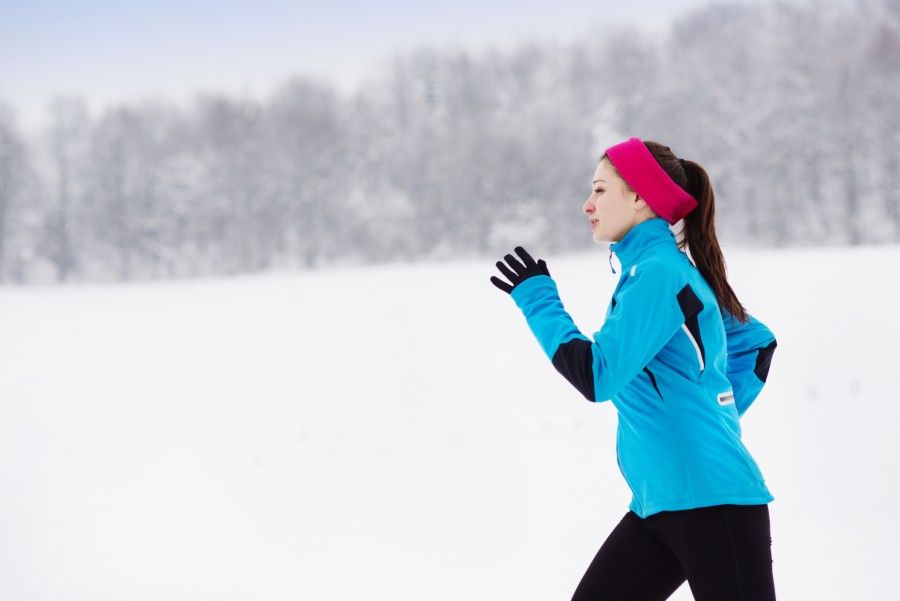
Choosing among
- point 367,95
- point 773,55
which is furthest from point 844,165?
point 367,95

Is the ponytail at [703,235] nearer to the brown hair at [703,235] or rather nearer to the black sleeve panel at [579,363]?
the brown hair at [703,235]

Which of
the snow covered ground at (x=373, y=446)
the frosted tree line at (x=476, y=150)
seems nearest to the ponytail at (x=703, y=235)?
the snow covered ground at (x=373, y=446)

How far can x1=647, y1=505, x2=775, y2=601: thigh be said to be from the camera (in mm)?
962

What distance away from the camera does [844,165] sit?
8453 millimetres

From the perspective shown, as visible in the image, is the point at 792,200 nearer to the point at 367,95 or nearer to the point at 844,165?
the point at 844,165

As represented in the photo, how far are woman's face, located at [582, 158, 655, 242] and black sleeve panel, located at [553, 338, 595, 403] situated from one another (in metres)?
0.22

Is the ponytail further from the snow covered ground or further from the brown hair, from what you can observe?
the snow covered ground

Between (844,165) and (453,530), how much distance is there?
729cm

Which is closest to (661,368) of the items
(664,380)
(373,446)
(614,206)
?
(664,380)

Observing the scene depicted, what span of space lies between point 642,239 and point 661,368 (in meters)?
0.18

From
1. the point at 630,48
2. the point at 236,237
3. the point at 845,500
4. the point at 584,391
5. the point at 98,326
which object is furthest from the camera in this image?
the point at 630,48

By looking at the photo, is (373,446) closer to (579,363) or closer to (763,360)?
(763,360)

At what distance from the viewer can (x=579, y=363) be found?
0.89 m

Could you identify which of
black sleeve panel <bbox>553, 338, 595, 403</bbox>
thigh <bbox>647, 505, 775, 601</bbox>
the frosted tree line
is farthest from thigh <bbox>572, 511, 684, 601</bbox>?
the frosted tree line
